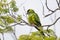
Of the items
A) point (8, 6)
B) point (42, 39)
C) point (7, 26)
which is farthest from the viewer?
point (8, 6)

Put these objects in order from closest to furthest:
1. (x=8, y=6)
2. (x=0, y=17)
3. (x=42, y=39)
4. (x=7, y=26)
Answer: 1. (x=42, y=39)
2. (x=7, y=26)
3. (x=0, y=17)
4. (x=8, y=6)

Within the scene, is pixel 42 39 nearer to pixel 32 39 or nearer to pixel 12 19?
pixel 32 39

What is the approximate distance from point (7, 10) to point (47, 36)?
859 mm

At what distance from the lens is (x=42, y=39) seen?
77cm

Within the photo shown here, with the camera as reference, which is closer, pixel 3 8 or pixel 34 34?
pixel 34 34

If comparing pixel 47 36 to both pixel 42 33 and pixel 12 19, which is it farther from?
pixel 12 19

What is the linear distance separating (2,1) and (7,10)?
9 centimetres

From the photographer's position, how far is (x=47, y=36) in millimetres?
794

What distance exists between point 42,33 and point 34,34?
0.04 m

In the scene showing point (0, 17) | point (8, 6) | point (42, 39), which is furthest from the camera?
point (8, 6)

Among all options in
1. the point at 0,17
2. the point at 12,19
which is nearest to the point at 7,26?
the point at 12,19

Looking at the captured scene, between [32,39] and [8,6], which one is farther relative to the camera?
[8,6]

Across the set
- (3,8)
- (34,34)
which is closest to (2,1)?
(3,8)

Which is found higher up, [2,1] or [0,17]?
[2,1]
